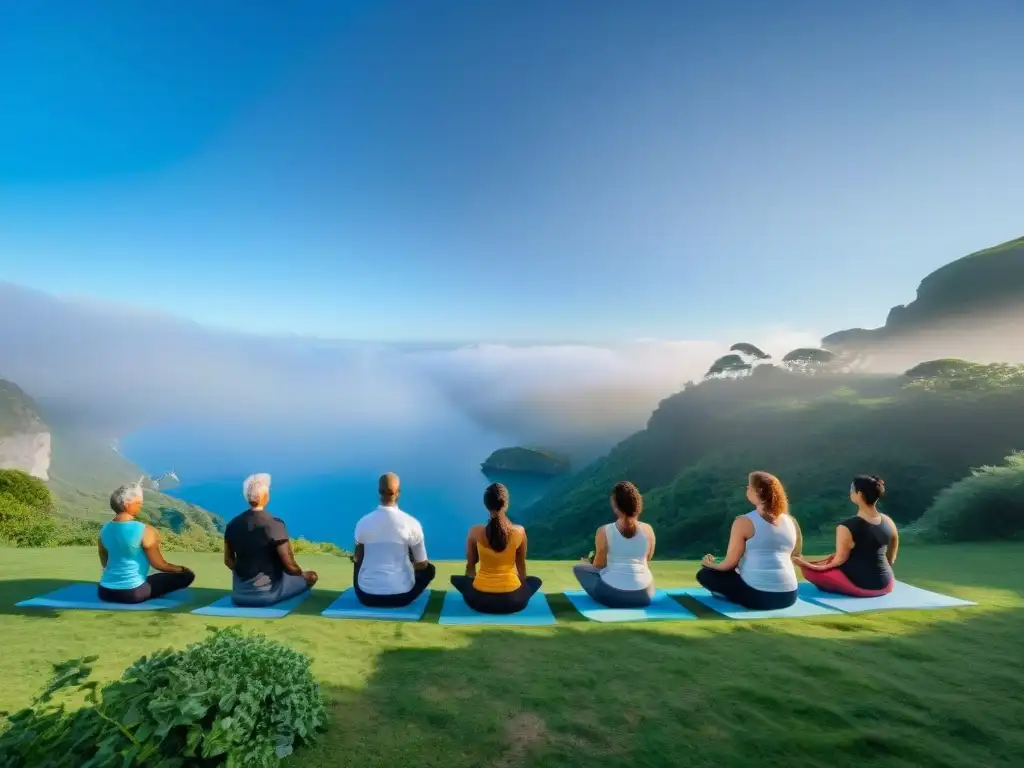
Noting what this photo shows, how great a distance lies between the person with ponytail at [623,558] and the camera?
228 inches

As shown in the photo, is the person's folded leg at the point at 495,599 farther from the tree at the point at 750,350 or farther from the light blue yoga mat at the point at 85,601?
the tree at the point at 750,350

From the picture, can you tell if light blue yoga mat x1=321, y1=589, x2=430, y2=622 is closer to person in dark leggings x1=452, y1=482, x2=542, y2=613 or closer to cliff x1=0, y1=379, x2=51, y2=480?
person in dark leggings x1=452, y1=482, x2=542, y2=613

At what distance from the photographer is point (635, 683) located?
4199 millimetres

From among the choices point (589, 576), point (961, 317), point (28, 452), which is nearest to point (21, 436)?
point (28, 452)

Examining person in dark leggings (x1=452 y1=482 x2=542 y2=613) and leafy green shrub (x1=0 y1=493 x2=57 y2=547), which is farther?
leafy green shrub (x1=0 y1=493 x2=57 y2=547)

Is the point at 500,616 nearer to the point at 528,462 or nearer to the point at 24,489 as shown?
the point at 24,489

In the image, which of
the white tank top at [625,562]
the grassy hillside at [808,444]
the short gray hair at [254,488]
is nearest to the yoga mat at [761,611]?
the white tank top at [625,562]

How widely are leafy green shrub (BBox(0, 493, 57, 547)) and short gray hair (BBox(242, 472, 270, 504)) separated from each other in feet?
36.0

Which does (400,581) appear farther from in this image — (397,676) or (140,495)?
(140,495)

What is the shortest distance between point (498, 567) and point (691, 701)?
2.46m

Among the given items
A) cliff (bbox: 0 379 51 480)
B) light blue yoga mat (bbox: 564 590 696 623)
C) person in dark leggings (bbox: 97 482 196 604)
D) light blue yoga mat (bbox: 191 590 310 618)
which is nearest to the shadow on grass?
light blue yoga mat (bbox: 564 590 696 623)

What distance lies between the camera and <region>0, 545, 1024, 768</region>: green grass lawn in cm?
338

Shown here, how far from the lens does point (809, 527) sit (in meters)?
25.6

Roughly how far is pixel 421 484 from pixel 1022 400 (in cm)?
14013
